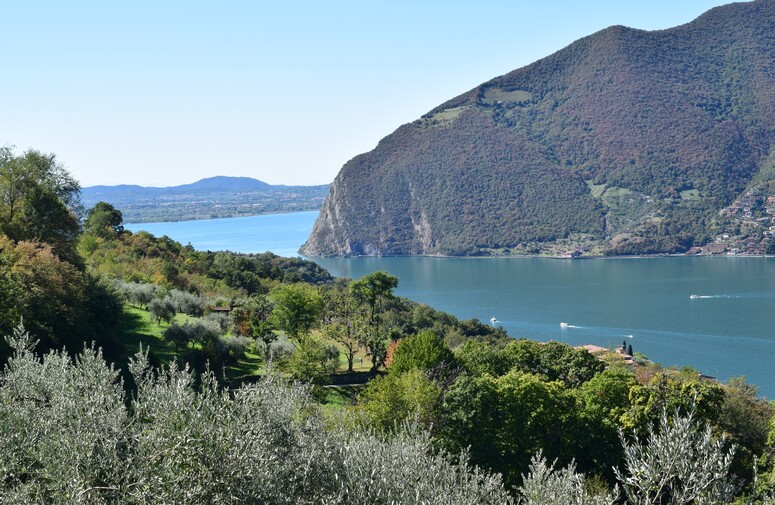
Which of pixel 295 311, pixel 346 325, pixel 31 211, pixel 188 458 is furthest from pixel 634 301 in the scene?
pixel 188 458

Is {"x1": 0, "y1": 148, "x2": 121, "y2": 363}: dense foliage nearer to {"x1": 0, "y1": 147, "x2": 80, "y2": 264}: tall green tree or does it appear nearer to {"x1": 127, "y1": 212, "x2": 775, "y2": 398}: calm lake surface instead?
{"x1": 0, "y1": 147, "x2": 80, "y2": 264}: tall green tree

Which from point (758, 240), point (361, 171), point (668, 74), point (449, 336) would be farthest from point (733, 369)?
point (668, 74)

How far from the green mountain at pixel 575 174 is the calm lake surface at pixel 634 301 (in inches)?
730

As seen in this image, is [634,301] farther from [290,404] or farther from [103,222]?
[290,404]

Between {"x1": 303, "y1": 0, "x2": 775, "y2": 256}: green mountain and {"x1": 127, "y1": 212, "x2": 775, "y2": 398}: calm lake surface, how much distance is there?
730 inches

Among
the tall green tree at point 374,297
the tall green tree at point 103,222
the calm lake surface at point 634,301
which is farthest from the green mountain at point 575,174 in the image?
the tall green tree at point 374,297

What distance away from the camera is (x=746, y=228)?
129 m

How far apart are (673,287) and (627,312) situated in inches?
699

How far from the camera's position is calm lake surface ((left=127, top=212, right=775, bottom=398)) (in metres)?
56.3

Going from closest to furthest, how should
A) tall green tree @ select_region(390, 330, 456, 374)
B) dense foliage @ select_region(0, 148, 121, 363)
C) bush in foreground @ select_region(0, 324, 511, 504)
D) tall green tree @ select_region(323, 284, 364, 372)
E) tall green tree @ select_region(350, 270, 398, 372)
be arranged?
1. bush in foreground @ select_region(0, 324, 511, 504)
2. dense foliage @ select_region(0, 148, 121, 363)
3. tall green tree @ select_region(390, 330, 456, 374)
4. tall green tree @ select_region(350, 270, 398, 372)
5. tall green tree @ select_region(323, 284, 364, 372)

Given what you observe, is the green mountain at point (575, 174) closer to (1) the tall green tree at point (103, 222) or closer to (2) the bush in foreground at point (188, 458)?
(1) the tall green tree at point (103, 222)

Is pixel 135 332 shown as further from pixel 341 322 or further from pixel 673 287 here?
pixel 673 287

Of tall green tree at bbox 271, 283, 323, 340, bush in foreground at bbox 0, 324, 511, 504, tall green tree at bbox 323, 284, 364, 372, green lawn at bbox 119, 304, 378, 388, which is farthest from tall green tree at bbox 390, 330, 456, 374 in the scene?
bush in foreground at bbox 0, 324, 511, 504

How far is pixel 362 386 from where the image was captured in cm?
2752
